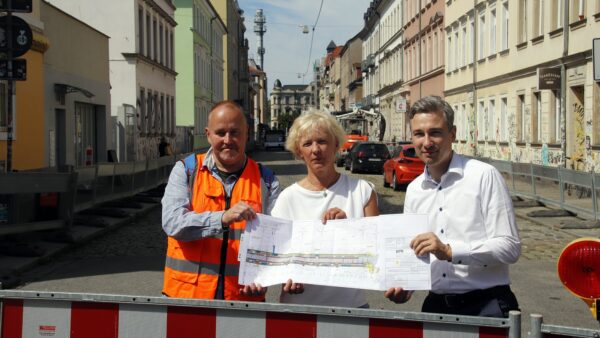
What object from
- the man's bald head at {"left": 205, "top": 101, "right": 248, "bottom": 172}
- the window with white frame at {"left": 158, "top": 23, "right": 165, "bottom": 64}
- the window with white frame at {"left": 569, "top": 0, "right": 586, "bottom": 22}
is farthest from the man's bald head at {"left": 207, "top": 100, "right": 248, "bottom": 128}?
the window with white frame at {"left": 158, "top": 23, "right": 165, "bottom": 64}

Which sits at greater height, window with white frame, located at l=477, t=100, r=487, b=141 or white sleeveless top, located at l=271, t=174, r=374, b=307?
window with white frame, located at l=477, t=100, r=487, b=141

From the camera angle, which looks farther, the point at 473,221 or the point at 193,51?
the point at 193,51

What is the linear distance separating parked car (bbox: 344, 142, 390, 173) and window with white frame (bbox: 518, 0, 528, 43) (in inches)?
317

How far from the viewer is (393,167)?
2616cm

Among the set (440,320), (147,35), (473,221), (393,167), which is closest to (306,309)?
(440,320)

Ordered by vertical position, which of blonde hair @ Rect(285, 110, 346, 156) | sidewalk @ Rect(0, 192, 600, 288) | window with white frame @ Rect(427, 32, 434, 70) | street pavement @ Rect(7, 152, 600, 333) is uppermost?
window with white frame @ Rect(427, 32, 434, 70)

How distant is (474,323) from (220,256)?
1.26m

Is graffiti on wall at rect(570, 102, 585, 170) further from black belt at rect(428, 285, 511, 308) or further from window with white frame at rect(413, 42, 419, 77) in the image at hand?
window with white frame at rect(413, 42, 419, 77)

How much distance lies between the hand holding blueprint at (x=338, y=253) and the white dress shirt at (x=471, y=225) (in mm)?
209

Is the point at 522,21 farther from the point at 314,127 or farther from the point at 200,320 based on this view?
the point at 200,320

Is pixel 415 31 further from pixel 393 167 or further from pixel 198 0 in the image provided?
pixel 393 167

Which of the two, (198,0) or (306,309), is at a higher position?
(198,0)

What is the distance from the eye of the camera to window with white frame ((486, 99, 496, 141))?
1355 inches

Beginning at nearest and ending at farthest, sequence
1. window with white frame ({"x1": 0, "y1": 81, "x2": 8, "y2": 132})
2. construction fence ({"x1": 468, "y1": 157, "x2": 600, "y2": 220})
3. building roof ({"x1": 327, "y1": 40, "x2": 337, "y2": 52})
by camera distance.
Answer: construction fence ({"x1": 468, "y1": 157, "x2": 600, "y2": 220}) < window with white frame ({"x1": 0, "y1": 81, "x2": 8, "y2": 132}) < building roof ({"x1": 327, "y1": 40, "x2": 337, "y2": 52})
